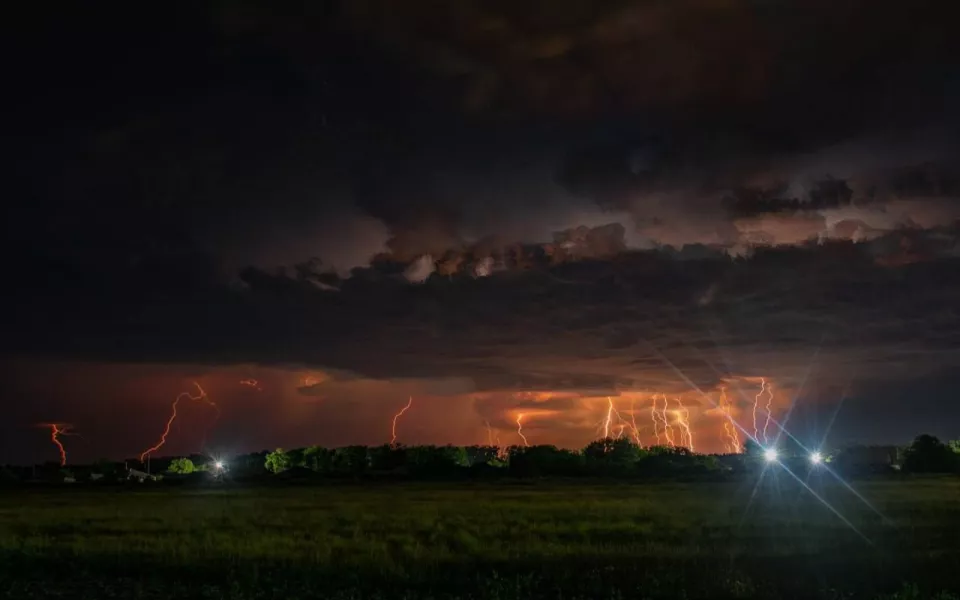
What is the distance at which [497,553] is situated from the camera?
30297 mm

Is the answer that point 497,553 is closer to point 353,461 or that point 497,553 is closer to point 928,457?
point 928,457

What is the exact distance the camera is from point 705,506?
5453cm

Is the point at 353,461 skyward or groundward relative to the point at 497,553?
skyward

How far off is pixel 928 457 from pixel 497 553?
5002 inches

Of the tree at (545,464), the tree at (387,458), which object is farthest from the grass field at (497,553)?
the tree at (387,458)

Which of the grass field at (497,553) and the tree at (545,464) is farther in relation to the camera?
the tree at (545,464)

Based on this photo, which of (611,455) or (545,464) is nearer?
(545,464)

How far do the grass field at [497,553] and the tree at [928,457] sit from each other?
3619 inches

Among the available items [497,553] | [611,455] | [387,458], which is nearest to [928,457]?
[611,455]

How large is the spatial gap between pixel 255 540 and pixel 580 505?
2622 centimetres

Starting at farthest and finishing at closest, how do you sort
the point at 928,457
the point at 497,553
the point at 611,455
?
the point at 611,455 → the point at 928,457 → the point at 497,553

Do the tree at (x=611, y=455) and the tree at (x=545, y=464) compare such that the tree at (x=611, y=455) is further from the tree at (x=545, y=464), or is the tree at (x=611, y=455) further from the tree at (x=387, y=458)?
the tree at (x=387, y=458)

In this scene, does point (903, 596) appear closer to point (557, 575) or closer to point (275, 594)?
point (557, 575)

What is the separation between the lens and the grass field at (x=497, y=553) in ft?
78.1
